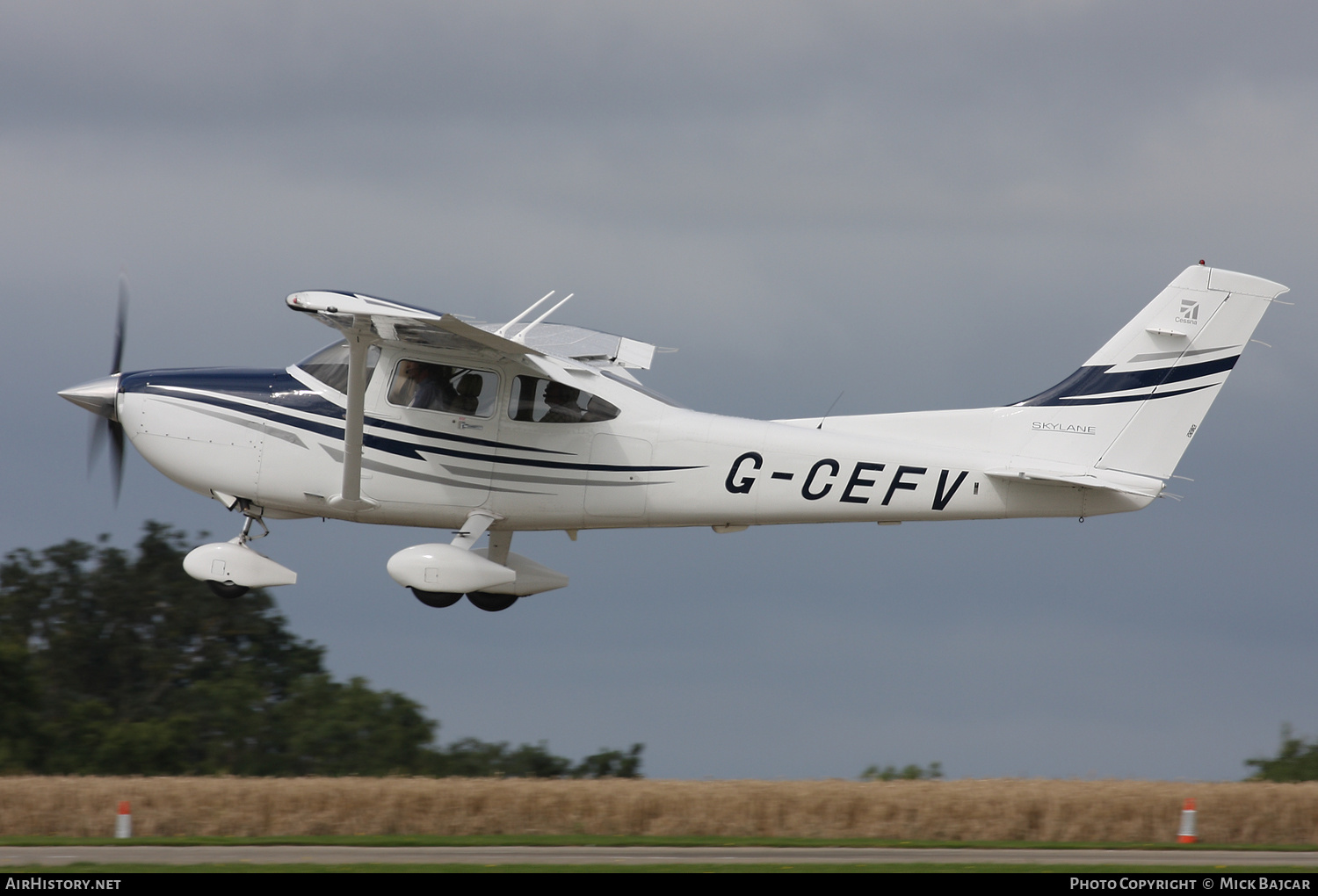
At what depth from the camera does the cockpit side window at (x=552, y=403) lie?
14602 mm

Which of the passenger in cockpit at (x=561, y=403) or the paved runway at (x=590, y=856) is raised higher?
the passenger in cockpit at (x=561, y=403)

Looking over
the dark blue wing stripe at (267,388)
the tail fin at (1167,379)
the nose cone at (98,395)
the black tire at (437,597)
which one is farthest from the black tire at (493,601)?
the tail fin at (1167,379)

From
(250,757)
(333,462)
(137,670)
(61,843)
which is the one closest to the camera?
(61,843)

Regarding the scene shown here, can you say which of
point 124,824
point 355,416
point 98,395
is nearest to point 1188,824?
point 355,416

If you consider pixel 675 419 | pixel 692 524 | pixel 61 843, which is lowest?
pixel 61 843

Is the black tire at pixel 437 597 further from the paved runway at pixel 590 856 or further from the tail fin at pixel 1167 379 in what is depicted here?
the tail fin at pixel 1167 379

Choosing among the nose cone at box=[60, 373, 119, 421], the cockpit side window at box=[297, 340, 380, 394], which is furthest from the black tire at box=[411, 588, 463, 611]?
the nose cone at box=[60, 373, 119, 421]

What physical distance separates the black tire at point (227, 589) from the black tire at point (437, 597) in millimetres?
1716

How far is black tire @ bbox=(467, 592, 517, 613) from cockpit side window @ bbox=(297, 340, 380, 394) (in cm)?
278

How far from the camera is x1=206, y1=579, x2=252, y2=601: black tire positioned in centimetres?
1462

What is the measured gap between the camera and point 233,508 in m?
15.1

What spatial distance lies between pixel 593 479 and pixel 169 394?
4.50 meters

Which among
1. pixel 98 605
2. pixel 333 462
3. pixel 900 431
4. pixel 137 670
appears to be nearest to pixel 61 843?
pixel 333 462

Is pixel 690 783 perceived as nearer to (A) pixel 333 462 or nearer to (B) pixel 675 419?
(B) pixel 675 419
